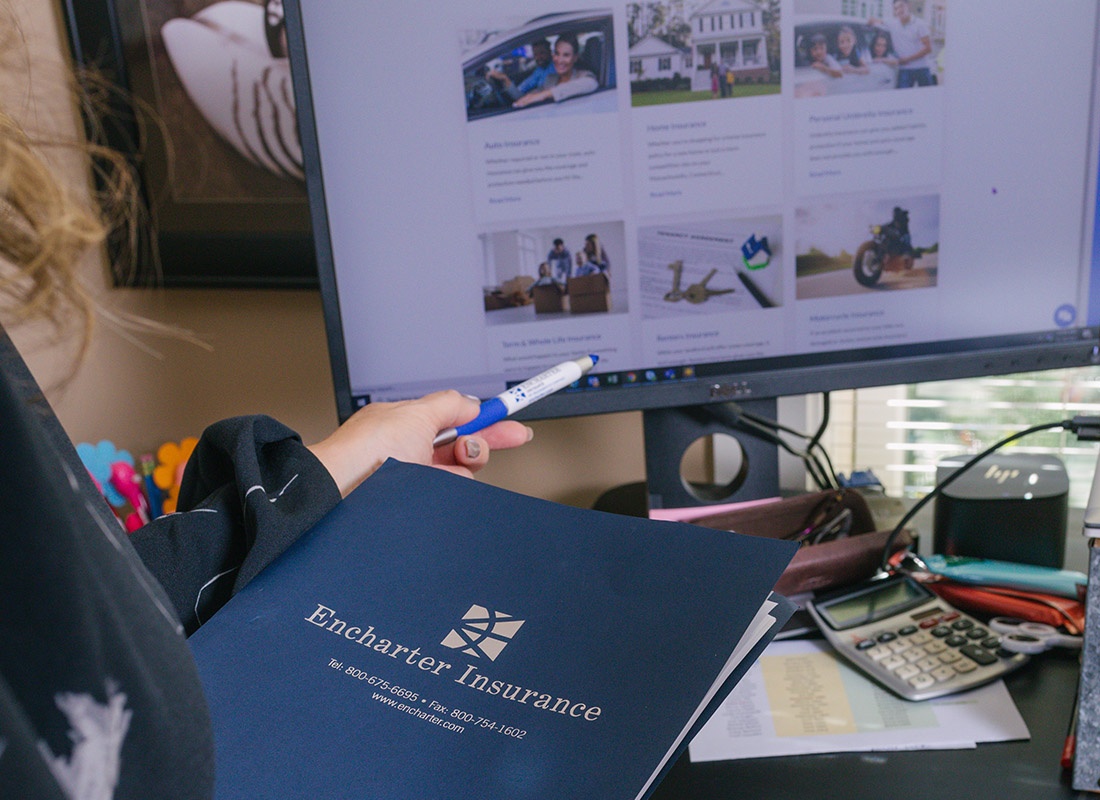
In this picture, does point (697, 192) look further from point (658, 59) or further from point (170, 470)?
point (170, 470)

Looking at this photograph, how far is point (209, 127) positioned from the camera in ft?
2.72

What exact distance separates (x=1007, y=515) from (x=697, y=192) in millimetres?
322

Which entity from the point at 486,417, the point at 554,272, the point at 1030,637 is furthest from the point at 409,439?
the point at 1030,637

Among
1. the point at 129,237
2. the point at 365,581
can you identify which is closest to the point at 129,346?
the point at 129,237

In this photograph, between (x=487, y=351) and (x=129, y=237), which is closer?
(x=487, y=351)

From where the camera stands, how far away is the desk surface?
1.61 ft

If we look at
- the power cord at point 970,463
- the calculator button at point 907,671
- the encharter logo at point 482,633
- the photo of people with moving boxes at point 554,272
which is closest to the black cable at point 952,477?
the power cord at point 970,463

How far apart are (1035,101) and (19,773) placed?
2.25 ft

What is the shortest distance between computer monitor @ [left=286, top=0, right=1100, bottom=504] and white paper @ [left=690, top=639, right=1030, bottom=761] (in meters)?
0.21

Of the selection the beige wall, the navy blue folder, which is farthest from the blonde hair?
the beige wall

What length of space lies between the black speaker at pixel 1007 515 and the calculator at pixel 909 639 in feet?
0.23

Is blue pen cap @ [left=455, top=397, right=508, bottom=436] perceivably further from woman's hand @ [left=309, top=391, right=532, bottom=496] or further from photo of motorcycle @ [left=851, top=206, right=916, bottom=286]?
photo of motorcycle @ [left=851, top=206, right=916, bottom=286]

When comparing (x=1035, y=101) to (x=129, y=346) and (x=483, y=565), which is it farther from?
(x=129, y=346)

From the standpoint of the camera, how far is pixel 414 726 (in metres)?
0.33
